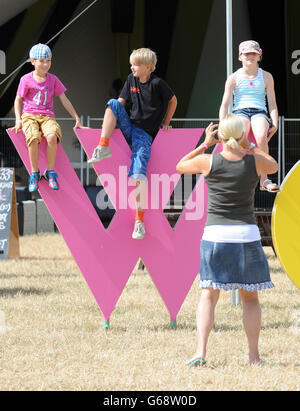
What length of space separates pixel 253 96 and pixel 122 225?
1363 millimetres

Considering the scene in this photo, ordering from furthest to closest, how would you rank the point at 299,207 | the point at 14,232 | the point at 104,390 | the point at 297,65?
the point at 297,65, the point at 14,232, the point at 299,207, the point at 104,390

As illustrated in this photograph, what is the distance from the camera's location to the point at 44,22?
46.1ft

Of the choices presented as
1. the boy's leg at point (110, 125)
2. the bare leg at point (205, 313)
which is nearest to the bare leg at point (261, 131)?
the boy's leg at point (110, 125)

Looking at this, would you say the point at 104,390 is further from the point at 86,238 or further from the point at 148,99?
the point at 148,99

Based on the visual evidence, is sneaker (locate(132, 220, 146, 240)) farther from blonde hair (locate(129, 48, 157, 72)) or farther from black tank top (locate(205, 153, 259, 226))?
black tank top (locate(205, 153, 259, 226))

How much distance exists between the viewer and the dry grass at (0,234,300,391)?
409 cm

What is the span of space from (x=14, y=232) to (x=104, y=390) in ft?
18.7

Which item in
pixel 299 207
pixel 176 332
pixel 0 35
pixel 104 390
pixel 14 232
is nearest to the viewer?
pixel 104 390

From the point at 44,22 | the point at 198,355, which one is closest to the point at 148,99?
the point at 198,355

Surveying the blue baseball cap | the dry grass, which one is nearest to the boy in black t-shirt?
the blue baseball cap

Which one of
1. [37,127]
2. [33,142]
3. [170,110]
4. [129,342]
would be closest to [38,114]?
[37,127]

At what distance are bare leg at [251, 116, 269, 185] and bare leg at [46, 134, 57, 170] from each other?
57.0 inches

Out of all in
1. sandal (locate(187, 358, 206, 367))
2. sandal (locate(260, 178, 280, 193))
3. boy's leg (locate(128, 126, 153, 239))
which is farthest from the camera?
boy's leg (locate(128, 126, 153, 239))

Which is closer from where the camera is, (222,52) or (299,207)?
(299,207)
